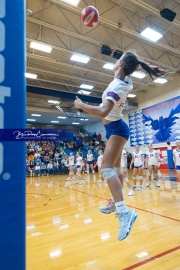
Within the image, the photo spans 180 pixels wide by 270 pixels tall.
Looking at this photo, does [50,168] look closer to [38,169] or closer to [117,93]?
[38,169]

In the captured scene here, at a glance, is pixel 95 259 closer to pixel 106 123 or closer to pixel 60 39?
pixel 106 123

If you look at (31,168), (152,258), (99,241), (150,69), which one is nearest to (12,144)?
(150,69)

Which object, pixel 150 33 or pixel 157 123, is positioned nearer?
pixel 150 33

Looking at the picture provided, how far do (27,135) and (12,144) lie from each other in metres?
0.09

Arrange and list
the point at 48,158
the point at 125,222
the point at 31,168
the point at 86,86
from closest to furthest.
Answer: the point at 125,222 → the point at 31,168 → the point at 86,86 → the point at 48,158

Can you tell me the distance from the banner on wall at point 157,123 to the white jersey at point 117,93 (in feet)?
43.1

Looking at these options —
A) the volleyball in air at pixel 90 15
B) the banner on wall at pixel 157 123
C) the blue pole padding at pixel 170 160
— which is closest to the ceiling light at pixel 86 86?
the banner on wall at pixel 157 123

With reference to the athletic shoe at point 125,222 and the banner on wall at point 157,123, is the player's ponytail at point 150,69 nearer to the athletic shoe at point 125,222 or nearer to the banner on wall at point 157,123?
the athletic shoe at point 125,222

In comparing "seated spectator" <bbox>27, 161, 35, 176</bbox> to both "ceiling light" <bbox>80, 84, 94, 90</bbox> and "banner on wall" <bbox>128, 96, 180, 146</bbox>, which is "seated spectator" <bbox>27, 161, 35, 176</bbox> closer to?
"ceiling light" <bbox>80, 84, 94, 90</bbox>

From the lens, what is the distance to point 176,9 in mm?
8656

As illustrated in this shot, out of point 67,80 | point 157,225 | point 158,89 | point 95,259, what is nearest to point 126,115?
point 158,89

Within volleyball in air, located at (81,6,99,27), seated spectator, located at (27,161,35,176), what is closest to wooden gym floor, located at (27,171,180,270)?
volleyball in air, located at (81,6,99,27)

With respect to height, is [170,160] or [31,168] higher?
[170,160]

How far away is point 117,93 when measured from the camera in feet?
6.58
